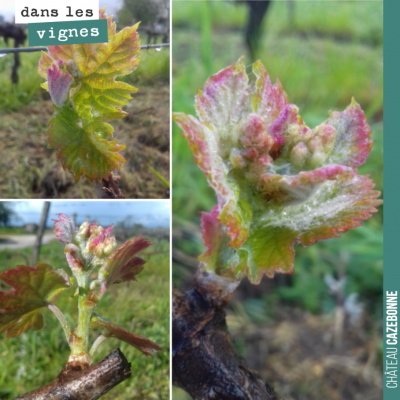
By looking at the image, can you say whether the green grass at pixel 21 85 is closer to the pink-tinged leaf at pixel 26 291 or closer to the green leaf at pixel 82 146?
the green leaf at pixel 82 146

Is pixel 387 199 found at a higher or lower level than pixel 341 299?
higher

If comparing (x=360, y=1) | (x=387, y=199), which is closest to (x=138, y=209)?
(x=387, y=199)

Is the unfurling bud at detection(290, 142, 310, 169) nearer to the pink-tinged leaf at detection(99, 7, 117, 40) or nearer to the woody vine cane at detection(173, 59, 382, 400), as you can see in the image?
the woody vine cane at detection(173, 59, 382, 400)

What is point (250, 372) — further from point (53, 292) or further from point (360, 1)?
point (360, 1)

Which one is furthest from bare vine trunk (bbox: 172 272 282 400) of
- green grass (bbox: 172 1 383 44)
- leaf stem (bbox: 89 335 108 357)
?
green grass (bbox: 172 1 383 44)

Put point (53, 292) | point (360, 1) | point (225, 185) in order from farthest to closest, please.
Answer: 1. point (360, 1)
2. point (53, 292)
3. point (225, 185)

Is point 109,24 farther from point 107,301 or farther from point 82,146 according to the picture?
point 107,301

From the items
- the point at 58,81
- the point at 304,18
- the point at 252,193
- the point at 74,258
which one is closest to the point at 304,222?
the point at 252,193

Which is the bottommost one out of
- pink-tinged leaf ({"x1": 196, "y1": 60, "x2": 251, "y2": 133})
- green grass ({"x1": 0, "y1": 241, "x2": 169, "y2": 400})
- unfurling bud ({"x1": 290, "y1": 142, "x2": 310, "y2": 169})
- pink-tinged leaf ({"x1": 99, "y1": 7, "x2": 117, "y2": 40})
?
green grass ({"x1": 0, "y1": 241, "x2": 169, "y2": 400})
